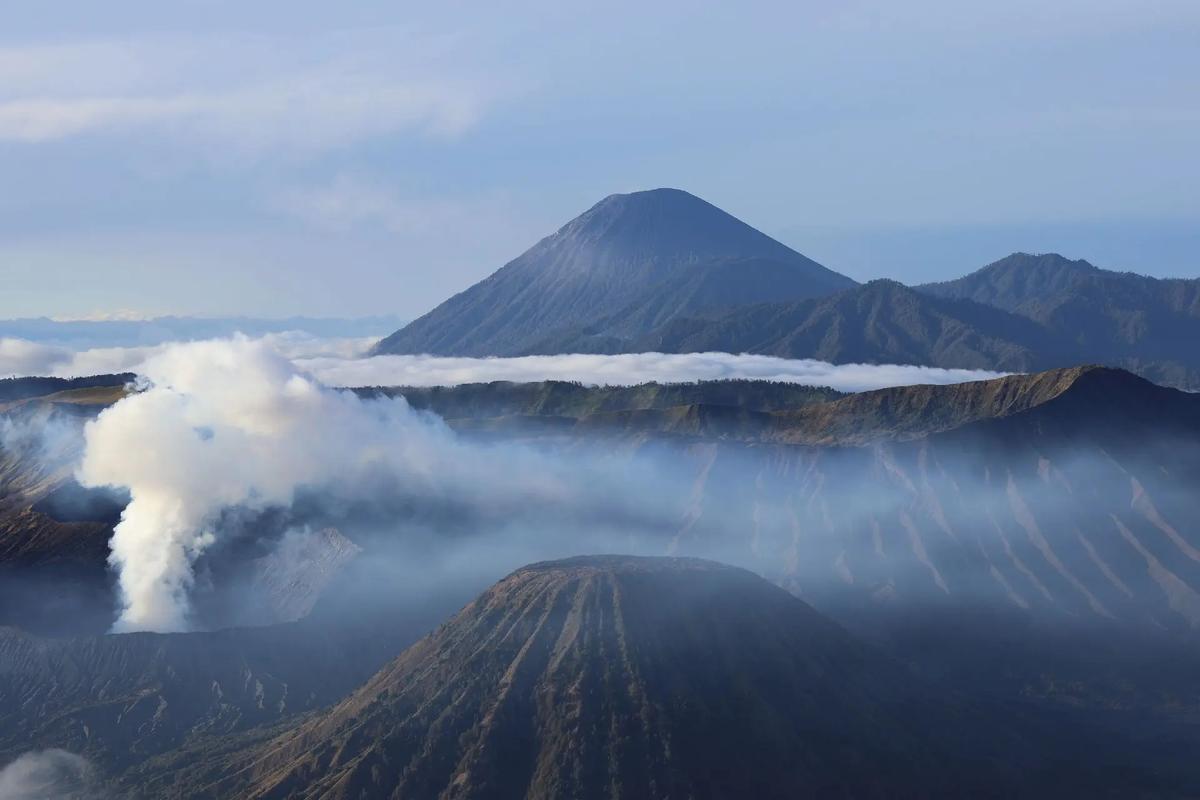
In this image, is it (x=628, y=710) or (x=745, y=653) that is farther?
(x=745, y=653)

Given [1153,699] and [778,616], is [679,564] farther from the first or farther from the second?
[1153,699]

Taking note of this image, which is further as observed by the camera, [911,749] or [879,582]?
[879,582]

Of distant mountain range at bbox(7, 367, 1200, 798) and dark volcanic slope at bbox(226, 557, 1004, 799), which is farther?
distant mountain range at bbox(7, 367, 1200, 798)

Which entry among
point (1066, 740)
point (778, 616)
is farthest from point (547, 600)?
point (1066, 740)

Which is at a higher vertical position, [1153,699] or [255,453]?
[255,453]

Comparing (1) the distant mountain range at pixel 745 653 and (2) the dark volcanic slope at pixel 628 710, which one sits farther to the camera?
(1) the distant mountain range at pixel 745 653

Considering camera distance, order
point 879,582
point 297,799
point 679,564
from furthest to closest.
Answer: point 879,582
point 679,564
point 297,799

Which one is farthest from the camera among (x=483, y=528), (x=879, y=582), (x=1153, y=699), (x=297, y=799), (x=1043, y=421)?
(x=1043, y=421)

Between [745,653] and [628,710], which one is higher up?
[745,653]
